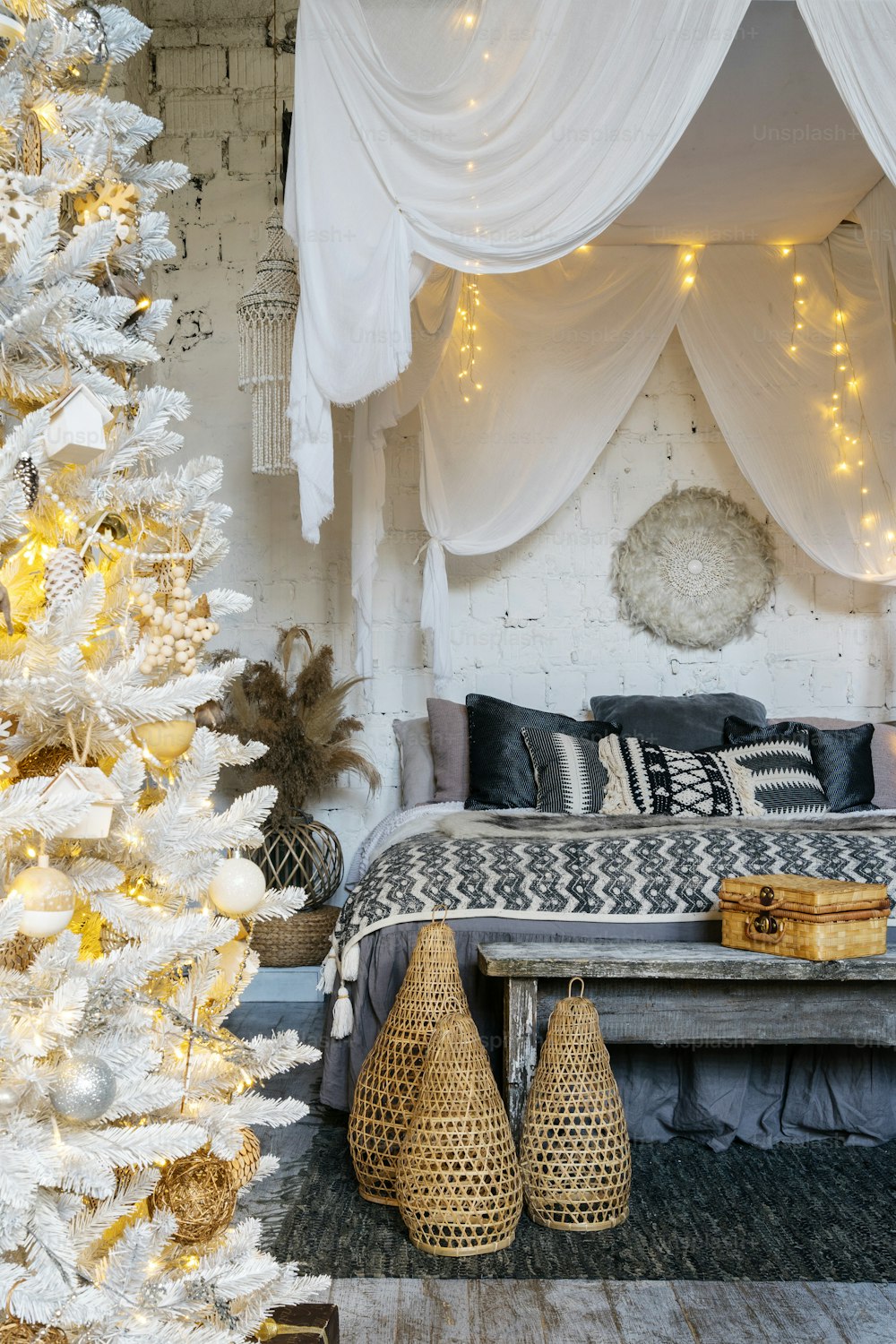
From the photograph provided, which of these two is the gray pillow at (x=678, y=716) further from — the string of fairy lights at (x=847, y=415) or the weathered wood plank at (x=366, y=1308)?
the weathered wood plank at (x=366, y=1308)

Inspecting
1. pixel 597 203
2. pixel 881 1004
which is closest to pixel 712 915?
pixel 881 1004

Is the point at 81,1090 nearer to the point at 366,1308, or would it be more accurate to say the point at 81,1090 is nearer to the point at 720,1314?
the point at 366,1308

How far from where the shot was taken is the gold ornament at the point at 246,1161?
4.96 feet

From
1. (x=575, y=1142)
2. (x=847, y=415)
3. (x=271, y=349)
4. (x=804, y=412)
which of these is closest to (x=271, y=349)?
(x=271, y=349)

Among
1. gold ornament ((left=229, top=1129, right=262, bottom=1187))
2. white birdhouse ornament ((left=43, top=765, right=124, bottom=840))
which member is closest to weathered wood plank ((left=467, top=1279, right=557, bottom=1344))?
gold ornament ((left=229, top=1129, right=262, bottom=1187))

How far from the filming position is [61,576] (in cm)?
138

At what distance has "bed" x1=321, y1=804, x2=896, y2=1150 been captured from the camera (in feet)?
8.87

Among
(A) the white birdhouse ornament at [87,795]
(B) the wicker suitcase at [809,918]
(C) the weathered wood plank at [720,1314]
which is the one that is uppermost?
(A) the white birdhouse ornament at [87,795]

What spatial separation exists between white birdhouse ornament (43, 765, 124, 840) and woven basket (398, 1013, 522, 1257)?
3.73 ft

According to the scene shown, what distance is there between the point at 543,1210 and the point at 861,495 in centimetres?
301

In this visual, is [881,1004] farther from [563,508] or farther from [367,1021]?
[563,508]

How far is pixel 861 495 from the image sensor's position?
170 inches

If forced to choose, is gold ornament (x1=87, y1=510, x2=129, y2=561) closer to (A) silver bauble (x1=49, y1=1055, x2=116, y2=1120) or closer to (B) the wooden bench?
(A) silver bauble (x1=49, y1=1055, x2=116, y2=1120)

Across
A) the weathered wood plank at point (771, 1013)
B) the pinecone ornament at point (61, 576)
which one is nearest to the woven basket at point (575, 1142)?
the weathered wood plank at point (771, 1013)
